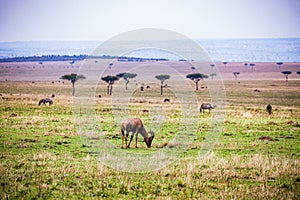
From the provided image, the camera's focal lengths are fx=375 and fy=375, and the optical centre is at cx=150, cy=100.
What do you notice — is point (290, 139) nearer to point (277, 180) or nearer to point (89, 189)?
Result: point (277, 180)

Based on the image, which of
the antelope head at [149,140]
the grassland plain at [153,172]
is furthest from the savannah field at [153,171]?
the antelope head at [149,140]

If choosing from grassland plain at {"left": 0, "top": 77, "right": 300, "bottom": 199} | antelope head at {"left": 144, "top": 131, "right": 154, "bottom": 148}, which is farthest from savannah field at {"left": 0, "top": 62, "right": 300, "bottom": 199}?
antelope head at {"left": 144, "top": 131, "right": 154, "bottom": 148}

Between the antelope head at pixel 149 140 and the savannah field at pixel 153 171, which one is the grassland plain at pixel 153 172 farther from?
the antelope head at pixel 149 140

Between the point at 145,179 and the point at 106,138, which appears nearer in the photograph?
the point at 145,179

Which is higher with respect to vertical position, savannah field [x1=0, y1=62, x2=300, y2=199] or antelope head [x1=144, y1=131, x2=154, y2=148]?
antelope head [x1=144, y1=131, x2=154, y2=148]

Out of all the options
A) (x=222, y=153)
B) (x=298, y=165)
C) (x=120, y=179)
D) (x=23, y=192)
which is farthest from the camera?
(x=222, y=153)

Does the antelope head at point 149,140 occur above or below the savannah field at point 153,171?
above

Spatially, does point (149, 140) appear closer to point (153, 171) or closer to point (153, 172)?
point (153, 171)

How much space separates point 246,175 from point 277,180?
1.08 m

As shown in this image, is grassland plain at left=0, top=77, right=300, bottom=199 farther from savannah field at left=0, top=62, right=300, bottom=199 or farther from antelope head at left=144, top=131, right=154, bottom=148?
antelope head at left=144, top=131, right=154, bottom=148

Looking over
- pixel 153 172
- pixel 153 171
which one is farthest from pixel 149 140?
pixel 153 172

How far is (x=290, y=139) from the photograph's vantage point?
75.3 ft

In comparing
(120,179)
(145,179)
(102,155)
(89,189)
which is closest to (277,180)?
(145,179)

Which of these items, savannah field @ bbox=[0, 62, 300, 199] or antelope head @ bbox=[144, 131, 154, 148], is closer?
savannah field @ bbox=[0, 62, 300, 199]
